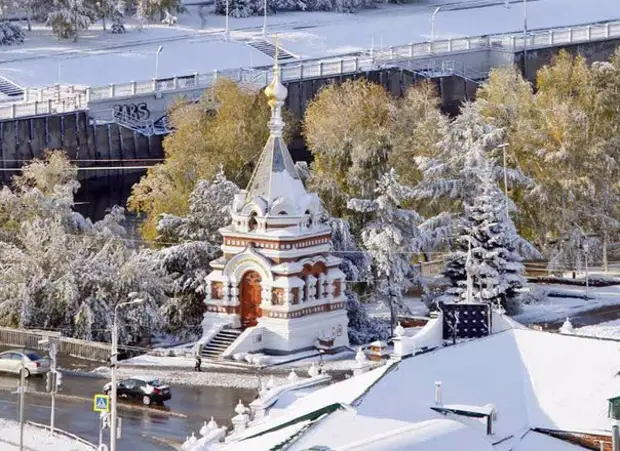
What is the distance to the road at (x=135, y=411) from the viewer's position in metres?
70.5

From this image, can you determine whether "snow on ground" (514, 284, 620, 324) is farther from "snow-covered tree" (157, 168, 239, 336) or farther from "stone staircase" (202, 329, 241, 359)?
"stone staircase" (202, 329, 241, 359)

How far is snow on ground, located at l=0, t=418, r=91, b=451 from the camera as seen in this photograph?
67.6 m

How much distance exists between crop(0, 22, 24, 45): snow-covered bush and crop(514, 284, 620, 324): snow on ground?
57.9 metres

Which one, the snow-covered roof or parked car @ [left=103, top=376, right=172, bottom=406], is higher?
the snow-covered roof

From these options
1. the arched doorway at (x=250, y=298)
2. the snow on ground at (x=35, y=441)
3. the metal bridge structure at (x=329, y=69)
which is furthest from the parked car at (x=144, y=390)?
the metal bridge structure at (x=329, y=69)

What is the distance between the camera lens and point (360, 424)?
54781 millimetres

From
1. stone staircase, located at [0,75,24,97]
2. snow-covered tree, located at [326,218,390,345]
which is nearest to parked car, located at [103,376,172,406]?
snow-covered tree, located at [326,218,390,345]

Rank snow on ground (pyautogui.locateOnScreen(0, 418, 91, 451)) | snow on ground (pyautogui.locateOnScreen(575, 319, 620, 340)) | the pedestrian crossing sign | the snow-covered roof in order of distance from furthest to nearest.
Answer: snow on ground (pyautogui.locateOnScreen(575, 319, 620, 340)), snow on ground (pyautogui.locateOnScreen(0, 418, 91, 451)), the pedestrian crossing sign, the snow-covered roof

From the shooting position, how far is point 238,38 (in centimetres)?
14975

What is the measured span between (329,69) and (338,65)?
58 centimetres

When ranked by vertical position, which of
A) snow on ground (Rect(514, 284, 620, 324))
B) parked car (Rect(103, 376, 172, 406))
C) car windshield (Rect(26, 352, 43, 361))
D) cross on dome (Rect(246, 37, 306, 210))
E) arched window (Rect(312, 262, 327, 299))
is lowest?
parked car (Rect(103, 376, 172, 406))

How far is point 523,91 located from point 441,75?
1502 inches

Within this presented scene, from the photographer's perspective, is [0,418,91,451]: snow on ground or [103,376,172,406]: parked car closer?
[0,418,91,451]: snow on ground

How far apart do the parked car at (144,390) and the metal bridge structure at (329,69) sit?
150 ft
